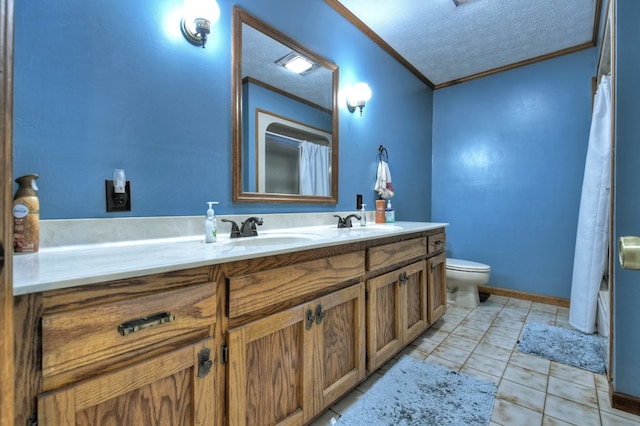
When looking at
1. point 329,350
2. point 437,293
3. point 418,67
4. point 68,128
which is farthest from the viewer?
point 418,67

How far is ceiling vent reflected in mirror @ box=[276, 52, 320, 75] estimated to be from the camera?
172 cm

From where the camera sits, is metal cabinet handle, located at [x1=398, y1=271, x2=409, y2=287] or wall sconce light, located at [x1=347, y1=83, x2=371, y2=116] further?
wall sconce light, located at [x1=347, y1=83, x2=371, y2=116]

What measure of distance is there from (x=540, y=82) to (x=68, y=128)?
3.58 m

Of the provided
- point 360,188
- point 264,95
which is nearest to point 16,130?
point 264,95

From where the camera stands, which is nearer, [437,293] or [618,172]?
[618,172]

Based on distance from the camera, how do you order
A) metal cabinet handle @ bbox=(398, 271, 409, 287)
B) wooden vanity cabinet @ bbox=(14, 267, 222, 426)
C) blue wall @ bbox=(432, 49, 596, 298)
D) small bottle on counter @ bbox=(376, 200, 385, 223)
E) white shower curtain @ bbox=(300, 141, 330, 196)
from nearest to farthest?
wooden vanity cabinet @ bbox=(14, 267, 222, 426) → metal cabinet handle @ bbox=(398, 271, 409, 287) → white shower curtain @ bbox=(300, 141, 330, 196) → small bottle on counter @ bbox=(376, 200, 385, 223) → blue wall @ bbox=(432, 49, 596, 298)

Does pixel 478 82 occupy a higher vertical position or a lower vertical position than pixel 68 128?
higher

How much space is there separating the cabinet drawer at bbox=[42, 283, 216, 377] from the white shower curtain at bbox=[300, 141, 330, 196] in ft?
3.69

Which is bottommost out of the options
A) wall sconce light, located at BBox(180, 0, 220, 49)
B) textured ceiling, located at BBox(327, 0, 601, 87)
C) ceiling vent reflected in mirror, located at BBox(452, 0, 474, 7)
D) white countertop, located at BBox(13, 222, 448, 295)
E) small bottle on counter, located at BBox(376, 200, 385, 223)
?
white countertop, located at BBox(13, 222, 448, 295)

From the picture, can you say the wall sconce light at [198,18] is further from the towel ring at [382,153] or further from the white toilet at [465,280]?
the white toilet at [465,280]

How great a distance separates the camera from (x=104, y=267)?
0.69 meters

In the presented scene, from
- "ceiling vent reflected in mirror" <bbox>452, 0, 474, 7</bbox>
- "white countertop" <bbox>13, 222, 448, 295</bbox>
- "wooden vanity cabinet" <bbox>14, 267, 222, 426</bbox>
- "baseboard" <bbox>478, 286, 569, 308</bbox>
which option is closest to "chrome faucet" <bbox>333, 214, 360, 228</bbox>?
"white countertop" <bbox>13, 222, 448, 295</bbox>

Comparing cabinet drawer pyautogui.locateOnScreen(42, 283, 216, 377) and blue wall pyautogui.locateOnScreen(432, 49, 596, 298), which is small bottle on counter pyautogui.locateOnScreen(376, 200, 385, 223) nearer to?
blue wall pyautogui.locateOnScreen(432, 49, 596, 298)

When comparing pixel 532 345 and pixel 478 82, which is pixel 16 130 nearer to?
pixel 532 345
